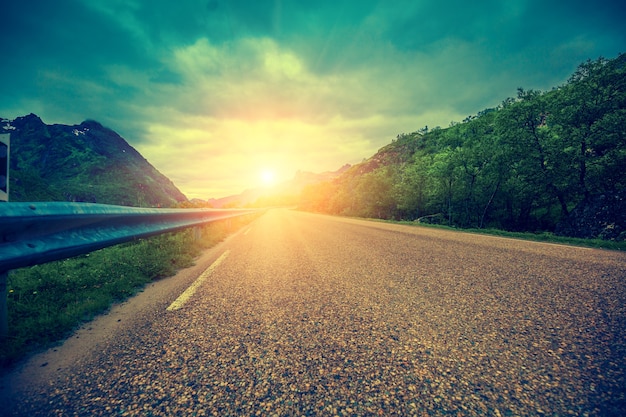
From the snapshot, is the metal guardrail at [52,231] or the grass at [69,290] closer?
the metal guardrail at [52,231]

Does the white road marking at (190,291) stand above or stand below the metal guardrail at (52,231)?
below

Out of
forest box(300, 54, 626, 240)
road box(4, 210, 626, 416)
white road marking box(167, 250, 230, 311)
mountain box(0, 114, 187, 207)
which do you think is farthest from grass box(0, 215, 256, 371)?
mountain box(0, 114, 187, 207)

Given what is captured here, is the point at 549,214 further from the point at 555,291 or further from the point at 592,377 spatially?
the point at 592,377

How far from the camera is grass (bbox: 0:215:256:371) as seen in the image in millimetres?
2184

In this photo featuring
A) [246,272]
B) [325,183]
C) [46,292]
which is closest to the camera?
[46,292]

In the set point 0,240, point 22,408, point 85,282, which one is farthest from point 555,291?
point 85,282

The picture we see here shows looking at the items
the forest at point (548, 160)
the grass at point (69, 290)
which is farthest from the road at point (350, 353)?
the forest at point (548, 160)

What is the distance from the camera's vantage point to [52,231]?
2.14m

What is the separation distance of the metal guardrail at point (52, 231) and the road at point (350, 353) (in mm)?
765

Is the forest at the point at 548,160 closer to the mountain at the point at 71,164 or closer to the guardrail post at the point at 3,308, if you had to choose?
the guardrail post at the point at 3,308

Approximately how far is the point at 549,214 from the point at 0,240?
38247mm

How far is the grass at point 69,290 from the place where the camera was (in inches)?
86.0

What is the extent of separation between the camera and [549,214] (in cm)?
2755

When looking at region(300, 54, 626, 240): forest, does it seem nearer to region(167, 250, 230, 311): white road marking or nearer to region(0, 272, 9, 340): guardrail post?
region(167, 250, 230, 311): white road marking
